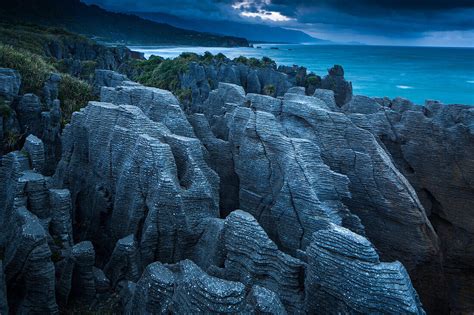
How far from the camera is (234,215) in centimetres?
1116

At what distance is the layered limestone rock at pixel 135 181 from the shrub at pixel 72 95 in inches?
371

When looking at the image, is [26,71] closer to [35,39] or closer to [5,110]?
[5,110]

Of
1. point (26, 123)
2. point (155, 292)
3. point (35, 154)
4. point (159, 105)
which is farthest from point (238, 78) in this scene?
point (155, 292)

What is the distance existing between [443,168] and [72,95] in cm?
2470

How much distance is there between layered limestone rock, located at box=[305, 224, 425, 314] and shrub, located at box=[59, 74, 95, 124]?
20168mm

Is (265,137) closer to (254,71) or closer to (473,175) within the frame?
(473,175)

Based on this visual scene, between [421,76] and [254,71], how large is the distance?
105866 millimetres

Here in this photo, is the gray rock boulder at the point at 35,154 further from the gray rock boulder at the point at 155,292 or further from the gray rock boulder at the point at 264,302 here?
the gray rock boulder at the point at 264,302

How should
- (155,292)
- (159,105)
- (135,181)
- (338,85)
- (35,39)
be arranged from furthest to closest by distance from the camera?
(35,39), (338,85), (159,105), (135,181), (155,292)

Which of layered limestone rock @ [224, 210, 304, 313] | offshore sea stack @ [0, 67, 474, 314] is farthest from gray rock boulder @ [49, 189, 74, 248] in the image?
layered limestone rock @ [224, 210, 304, 313]

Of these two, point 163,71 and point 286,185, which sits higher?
point 286,185

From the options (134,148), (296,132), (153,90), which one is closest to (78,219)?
(134,148)

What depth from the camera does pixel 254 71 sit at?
5931 centimetres

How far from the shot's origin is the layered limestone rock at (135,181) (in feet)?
42.4
